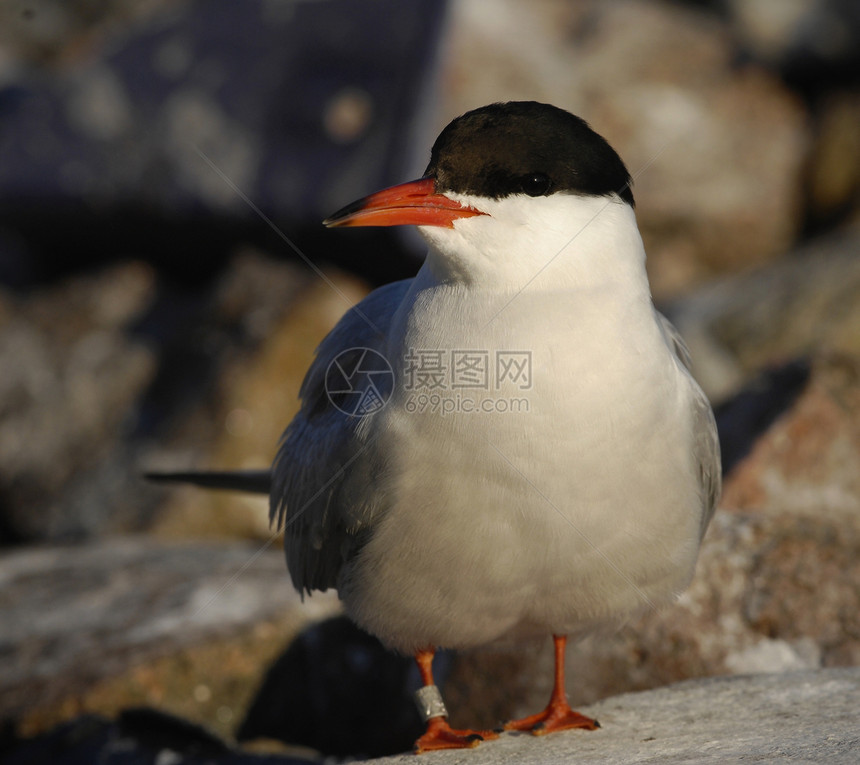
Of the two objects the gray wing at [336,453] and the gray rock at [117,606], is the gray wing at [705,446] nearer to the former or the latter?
the gray wing at [336,453]

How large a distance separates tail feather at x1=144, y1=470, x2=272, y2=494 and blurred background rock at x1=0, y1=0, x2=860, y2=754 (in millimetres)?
811

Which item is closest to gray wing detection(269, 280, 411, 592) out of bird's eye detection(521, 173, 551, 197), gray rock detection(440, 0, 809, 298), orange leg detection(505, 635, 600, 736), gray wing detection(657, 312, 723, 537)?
bird's eye detection(521, 173, 551, 197)

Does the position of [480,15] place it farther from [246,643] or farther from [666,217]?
[246,643]

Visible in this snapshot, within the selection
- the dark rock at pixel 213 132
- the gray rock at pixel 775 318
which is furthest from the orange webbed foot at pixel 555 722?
the dark rock at pixel 213 132

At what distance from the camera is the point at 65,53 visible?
→ 13.8 m

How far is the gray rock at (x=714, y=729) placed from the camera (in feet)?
10.6

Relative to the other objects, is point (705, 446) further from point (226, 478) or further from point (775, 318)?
point (775, 318)

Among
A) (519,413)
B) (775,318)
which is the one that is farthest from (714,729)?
(775,318)

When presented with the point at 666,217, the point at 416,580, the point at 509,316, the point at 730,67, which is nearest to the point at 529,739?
the point at 416,580

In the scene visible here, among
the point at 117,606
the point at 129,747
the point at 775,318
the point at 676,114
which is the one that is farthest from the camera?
the point at 676,114

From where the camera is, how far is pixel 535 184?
336 centimetres

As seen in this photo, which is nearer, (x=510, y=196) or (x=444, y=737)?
(x=510, y=196)

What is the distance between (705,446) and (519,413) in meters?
0.95

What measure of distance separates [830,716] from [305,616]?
3051mm
